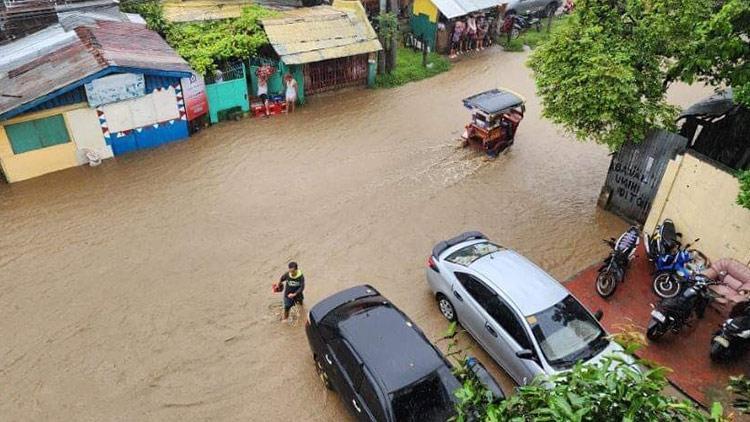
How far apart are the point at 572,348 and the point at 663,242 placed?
3908 mm

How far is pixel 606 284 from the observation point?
9.75m

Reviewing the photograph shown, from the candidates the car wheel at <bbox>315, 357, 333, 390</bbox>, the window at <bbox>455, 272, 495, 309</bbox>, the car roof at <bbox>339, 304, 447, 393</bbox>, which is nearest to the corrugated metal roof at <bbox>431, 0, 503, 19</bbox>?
the window at <bbox>455, 272, 495, 309</bbox>

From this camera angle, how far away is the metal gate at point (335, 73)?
16.9 metres

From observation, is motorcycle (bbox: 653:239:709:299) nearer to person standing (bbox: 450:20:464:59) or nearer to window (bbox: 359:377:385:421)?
window (bbox: 359:377:385:421)

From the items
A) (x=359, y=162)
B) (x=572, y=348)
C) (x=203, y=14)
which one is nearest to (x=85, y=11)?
(x=203, y=14)

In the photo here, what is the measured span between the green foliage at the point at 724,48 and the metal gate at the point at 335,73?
10.5 meters

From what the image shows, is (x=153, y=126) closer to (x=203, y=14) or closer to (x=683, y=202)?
(x=203, y=14)

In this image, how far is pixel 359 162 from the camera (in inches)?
553

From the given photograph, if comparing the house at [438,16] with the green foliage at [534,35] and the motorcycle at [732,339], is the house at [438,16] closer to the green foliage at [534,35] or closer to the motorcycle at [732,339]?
the green foliage at [534,35]

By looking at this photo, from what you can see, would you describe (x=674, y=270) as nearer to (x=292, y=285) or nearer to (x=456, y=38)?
(x=292, y=285)

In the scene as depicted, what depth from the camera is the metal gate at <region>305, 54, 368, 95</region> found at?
1689 centimetres

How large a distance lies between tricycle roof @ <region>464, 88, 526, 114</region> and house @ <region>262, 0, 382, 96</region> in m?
5.01

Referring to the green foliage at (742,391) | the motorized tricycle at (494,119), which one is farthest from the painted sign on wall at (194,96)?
the green foliage at (742,391)

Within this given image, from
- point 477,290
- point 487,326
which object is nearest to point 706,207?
point 477,290
